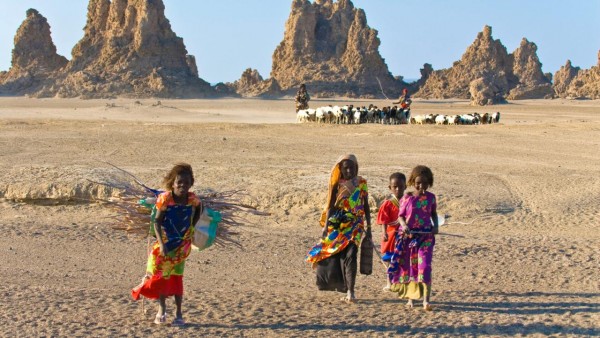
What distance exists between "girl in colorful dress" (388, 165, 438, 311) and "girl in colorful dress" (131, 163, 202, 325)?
1.70m

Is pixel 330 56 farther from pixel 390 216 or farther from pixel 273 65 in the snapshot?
pixel 390 216

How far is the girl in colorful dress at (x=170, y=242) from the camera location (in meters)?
5.73

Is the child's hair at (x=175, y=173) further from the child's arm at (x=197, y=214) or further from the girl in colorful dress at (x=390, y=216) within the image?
the girl in colorful dress at (x=390, y=216)

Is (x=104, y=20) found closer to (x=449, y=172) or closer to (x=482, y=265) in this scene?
(x=449, y=172)

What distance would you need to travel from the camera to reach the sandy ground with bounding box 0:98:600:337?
19.7 feet

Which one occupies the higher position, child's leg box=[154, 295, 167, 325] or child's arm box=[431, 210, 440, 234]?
child's arm box=[431, 210, 440, 234]

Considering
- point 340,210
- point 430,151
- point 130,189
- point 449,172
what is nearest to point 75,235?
point 130,189

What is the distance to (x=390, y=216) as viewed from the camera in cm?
668

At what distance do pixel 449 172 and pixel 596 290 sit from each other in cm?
764

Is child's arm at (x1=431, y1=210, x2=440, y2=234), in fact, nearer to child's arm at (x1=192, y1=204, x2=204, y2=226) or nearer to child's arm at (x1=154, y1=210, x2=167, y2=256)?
child's arm at (x1=192, y1=204, x2=204, y2=226)

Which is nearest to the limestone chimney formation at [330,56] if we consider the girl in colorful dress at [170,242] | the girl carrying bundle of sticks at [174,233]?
the girl carrying bundle of sticks at [174,233]

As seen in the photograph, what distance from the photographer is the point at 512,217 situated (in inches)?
435

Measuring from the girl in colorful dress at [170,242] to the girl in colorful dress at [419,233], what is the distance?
170cm

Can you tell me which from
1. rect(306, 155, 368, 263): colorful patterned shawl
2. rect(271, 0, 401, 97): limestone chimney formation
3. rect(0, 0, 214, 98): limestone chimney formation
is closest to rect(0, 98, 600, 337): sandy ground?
rect(306, 155, 368, 263): colorful patterned shawl
